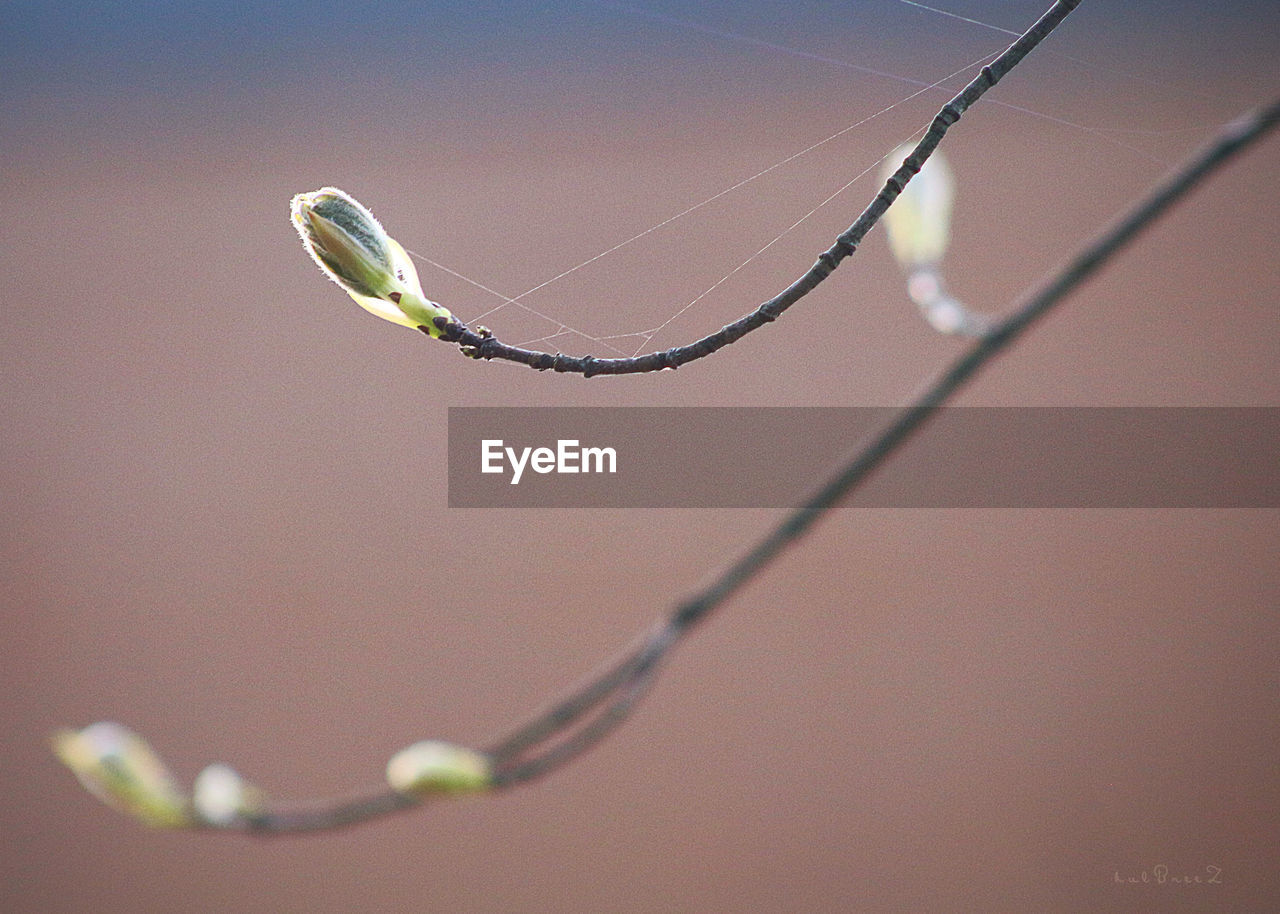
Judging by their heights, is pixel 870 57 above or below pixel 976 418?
above

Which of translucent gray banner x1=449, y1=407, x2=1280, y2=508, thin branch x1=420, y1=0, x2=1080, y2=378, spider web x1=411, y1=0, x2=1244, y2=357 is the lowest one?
thin branch x1=420, y1=0, x2=1080, y2=378

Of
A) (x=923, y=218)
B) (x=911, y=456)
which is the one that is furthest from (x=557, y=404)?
(x=923, y=218)

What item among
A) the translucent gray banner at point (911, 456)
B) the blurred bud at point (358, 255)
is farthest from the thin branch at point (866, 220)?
the translucent gray banner at point (911, 456)

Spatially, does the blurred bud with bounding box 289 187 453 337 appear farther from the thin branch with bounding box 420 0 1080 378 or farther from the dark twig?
the dark twig

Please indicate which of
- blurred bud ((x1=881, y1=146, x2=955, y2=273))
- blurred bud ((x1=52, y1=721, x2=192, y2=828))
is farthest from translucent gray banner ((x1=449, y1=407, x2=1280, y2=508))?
blurred bud ((x1=52, y1=721, x2=192, y2=828))

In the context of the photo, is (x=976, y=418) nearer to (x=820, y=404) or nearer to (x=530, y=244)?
(x=820, y=404)

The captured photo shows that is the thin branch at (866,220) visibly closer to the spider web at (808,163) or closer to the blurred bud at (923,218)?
the blurred bud at (923,218)

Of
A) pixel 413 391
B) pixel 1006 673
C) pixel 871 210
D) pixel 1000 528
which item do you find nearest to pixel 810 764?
pixel 1006 673

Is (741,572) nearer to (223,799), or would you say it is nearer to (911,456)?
(223,799)
